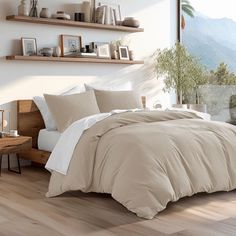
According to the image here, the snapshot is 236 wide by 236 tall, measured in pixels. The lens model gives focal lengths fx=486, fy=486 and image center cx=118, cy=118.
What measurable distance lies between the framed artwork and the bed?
192 cm

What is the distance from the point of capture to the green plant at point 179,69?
7211 mm

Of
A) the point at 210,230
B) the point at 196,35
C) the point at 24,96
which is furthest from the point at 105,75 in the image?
the point at 210,230

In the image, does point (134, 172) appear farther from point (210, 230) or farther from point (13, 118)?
point (13, 118)

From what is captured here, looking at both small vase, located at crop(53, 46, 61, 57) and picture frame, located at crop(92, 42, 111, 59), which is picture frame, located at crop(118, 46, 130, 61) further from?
small vase, located at crop(53, 46, 61, 57)

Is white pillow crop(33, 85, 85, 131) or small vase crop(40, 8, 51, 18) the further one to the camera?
small vase crop(40, 8, 51, 18)

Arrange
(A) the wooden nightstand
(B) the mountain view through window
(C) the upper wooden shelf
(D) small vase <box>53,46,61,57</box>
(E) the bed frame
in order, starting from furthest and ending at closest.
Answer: (B) the mountain view through window → (D) small vase <box>53,46,61,57</box> → (E) the bed frame → (C) the upper wooden shelf → (A) the wooden nightstand

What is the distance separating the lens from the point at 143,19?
7242mm

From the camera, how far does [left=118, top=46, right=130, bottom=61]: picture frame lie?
6.82m

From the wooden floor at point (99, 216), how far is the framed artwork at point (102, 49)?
2.49 m

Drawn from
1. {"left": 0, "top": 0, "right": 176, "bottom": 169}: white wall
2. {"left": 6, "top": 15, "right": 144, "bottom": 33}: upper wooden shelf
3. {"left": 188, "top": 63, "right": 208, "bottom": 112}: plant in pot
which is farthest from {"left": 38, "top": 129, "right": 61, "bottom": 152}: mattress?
{"left": 188, "top": 63, "right": 208, "bottom": 112}: plant in pot

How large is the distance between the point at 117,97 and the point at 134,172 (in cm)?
223

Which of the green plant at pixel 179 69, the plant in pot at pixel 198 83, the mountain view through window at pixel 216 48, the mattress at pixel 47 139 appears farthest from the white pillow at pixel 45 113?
the mountain view through window at pixel 216 48

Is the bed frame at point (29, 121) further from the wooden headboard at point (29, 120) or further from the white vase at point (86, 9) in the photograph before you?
the white vase at point (86, 9)

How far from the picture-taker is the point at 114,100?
5.95 meters
